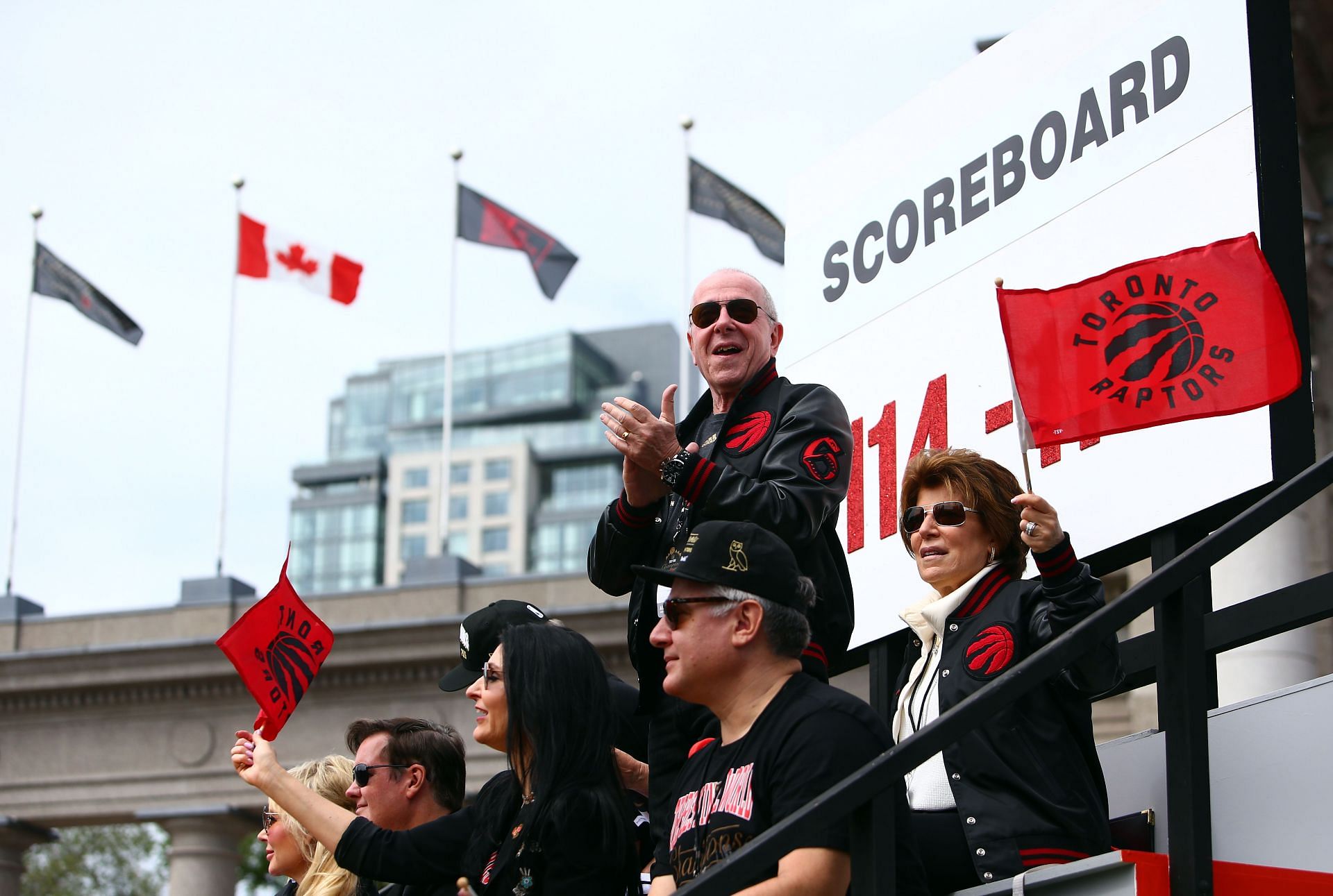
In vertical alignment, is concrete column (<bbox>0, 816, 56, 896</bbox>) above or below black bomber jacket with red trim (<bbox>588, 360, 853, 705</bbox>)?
below

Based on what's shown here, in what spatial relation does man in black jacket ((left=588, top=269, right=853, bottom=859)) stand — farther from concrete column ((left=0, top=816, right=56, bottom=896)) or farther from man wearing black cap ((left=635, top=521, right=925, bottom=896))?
concrete column ((left=0, top=816, right=56, bottom=896))

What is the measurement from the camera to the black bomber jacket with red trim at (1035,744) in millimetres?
4336

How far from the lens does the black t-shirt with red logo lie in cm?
377

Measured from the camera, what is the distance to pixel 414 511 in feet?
458

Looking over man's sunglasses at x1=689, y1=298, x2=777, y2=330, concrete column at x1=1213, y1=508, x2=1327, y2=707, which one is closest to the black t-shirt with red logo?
man's sunglasses at x1=689, y1=298, x2=777, y2=330

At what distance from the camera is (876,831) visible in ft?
11.6

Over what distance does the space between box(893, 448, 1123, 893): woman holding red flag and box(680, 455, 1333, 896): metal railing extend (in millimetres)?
267

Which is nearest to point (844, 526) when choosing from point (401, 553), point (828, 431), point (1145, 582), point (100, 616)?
point (828, 431)

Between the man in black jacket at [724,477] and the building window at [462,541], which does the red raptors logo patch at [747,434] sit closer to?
the man in black jacket at [724,477]

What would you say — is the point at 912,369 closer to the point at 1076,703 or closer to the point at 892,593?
the point at 892,593

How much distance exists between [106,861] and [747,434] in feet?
152

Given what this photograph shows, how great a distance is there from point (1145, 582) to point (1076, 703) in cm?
79

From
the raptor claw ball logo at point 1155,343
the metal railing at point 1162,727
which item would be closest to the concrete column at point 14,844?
the raptor claw ball logo at point 1155,343

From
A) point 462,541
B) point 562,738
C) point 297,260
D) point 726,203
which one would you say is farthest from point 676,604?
point 462,541
